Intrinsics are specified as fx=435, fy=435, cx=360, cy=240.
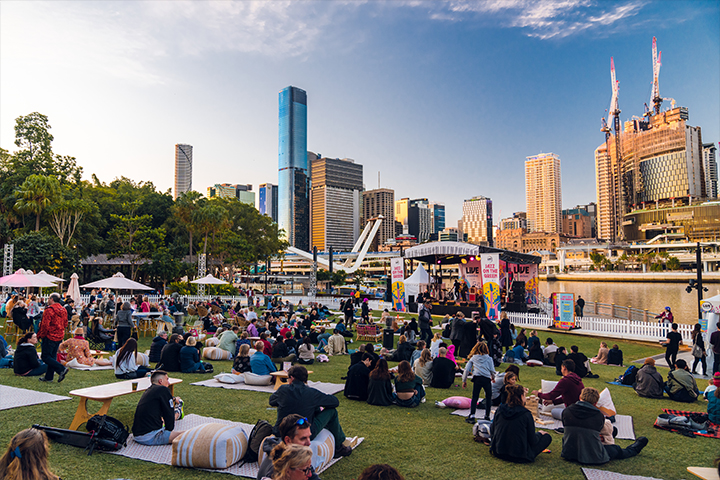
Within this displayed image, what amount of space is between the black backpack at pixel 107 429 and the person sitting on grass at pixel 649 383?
9497 mm

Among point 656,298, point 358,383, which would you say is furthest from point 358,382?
point 656,298

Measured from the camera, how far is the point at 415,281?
92.3 ft

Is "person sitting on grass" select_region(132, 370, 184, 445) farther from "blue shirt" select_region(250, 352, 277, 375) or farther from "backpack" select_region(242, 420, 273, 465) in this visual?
"blue shirt" select_region(250, 352, 277, 375)

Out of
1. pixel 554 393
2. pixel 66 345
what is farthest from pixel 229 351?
pixel 554 393

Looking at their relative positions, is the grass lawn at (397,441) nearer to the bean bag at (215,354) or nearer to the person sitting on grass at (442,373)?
the person sitting on grass at (442,373)

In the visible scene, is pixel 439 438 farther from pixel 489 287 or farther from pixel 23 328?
pixel 489 287

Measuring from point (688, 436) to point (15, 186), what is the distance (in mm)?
42074

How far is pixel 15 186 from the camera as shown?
33.5 meters

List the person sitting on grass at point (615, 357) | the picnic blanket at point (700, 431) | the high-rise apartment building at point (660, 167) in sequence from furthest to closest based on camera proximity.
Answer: the high-rise apartment building at point (660, 167) < the person sitting on grass at point (615, 357) < the picnic blanket at point (700, 431)

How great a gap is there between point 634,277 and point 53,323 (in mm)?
109670

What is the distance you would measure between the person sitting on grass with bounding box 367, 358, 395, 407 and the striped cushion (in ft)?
10.9

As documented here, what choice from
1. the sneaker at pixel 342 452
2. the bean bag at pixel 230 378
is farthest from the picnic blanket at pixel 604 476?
the bean bag at pixel 230 378

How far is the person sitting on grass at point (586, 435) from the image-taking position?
538 centimetres

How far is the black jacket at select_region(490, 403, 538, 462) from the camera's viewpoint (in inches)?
212
